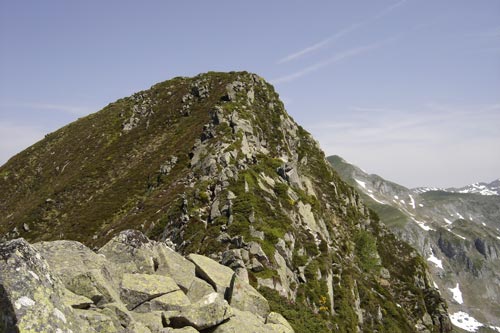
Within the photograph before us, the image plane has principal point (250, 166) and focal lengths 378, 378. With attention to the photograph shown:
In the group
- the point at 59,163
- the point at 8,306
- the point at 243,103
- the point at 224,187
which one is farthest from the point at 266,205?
the point at 59,163

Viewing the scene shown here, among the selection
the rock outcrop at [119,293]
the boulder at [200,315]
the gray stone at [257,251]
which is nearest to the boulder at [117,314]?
the rock outcrop at [119,293]

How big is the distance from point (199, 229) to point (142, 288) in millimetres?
23612

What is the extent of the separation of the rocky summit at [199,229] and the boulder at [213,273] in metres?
0.09

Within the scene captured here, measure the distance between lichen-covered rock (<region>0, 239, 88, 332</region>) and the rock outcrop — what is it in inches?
0.8

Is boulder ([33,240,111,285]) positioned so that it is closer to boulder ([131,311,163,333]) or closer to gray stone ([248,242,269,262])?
boulder ([131,311,163,333])

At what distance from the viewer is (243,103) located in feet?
276

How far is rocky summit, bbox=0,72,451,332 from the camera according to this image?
14.4m

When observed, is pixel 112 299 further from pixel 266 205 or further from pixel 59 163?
pixel 59 163

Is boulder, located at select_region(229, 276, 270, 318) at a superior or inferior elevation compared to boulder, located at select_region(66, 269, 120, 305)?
inferior

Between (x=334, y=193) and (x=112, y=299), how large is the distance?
71.7 meters

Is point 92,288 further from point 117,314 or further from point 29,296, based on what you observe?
point 29,296

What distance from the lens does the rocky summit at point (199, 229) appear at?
14.4 metres

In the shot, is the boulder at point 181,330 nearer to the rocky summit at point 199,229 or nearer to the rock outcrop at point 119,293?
the rock outcrop at point 119,293

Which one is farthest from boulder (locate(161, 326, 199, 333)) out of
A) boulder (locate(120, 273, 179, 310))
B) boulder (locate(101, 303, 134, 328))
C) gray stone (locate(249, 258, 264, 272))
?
gray stone (locate(249, 258, 264, 272))
